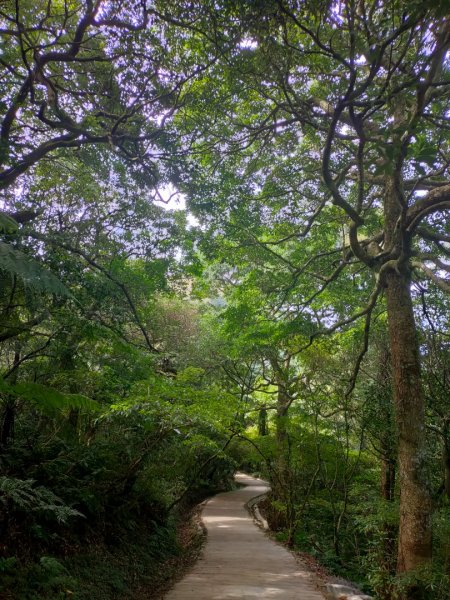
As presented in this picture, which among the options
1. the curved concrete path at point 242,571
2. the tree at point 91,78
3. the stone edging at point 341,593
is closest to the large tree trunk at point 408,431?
the stone edging at point 341,593

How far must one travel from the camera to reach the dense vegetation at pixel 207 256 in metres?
4.71

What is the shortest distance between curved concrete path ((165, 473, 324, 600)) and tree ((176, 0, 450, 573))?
7.08 feet

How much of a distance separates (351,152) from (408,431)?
4.70 m

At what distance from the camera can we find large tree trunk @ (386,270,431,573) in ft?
16.6

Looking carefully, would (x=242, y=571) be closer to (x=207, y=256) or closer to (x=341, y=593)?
(x=341, y=593)

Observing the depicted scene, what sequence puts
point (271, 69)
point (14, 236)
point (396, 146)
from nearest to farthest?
point (396, 146) → point (14, 236) → point (271, 69)

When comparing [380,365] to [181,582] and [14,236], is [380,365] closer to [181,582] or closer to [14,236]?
[181,582]

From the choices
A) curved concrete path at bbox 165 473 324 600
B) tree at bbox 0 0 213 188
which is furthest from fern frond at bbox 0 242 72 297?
curved concrete path at bbox 165 473 324 600

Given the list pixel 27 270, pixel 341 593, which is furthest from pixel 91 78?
pixel 341 593

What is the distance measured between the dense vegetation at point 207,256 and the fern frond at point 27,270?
2cm

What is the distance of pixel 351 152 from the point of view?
6.94m

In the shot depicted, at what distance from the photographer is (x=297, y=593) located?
Answer: 5.89 metres

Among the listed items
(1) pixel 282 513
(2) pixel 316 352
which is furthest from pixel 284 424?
(1) pixel 282 513

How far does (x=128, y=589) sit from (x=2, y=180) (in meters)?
6.76
